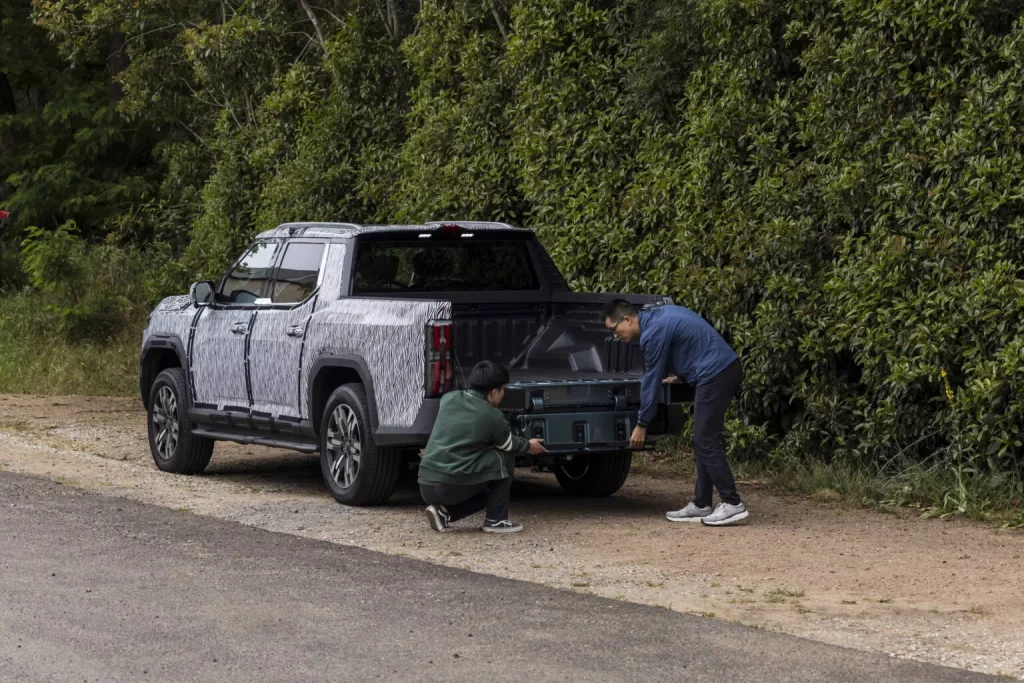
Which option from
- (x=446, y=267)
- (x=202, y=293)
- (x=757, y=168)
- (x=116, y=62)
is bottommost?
(x=202, y=293)

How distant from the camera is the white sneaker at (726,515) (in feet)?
33.2

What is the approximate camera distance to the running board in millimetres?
11391

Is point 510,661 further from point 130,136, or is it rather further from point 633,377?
point 130,136

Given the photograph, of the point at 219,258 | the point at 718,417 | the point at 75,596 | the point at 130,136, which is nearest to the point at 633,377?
the point at 718,417

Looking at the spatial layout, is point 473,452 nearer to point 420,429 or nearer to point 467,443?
point 467,443

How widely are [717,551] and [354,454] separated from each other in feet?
9.18

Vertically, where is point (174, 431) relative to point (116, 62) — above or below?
below

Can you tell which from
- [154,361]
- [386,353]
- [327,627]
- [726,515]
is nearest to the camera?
[327,627]

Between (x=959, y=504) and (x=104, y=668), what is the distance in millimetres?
6223

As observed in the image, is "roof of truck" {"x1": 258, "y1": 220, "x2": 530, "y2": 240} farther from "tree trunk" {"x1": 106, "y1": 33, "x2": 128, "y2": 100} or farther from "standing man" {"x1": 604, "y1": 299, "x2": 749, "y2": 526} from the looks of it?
"tree trunk" {"x1": 106, "y1": 33, "x2": 128, "y2": 100}

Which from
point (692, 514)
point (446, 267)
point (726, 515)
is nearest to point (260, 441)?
point (446, 267)

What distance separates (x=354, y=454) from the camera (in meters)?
10.8

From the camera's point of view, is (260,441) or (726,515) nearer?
(726,515)

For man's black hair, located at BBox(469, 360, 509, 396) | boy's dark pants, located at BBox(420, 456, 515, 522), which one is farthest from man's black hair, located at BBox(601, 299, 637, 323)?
boy's dark pants, located at BBox(420, 456, 515, 522)
